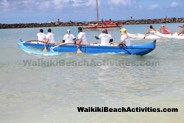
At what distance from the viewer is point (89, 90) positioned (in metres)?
8.76

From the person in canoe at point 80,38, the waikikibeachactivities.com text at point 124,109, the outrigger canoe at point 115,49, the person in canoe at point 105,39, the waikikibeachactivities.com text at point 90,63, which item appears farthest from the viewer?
the person in canoe at point 80,38

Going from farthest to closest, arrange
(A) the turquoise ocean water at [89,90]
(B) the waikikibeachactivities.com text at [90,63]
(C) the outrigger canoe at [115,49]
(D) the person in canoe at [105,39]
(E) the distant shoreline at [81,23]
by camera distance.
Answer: (E) the distant shoreline at [81,23] < (D) the person in canoe at [105,39] < (C) the outrigger canoe at [115,49] < (B) the waikikibeachactivities.com text at [90,63] < (A) the turquoise ocean water at [89,90]

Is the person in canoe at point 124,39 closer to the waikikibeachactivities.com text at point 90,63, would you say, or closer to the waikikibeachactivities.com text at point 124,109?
the waikikibeachactivities.com text at point 90,63

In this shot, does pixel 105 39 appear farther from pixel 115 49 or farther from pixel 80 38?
pixel 80 38

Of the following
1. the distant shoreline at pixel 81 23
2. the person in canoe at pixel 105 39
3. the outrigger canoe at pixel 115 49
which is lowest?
the distant shoreline at pixel 81 23

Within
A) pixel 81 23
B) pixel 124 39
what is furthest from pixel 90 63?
pixel 81 23

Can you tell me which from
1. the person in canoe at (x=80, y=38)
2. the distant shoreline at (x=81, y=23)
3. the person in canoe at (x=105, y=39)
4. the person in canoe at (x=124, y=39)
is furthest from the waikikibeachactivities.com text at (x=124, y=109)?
the distant shoreline at (x=81, y=23)

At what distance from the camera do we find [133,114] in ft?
21.7

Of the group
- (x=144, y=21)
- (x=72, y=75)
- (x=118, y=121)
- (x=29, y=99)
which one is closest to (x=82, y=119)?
(x=118, y=121)

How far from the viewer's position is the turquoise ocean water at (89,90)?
21.6 feet

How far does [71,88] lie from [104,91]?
1.01 metres

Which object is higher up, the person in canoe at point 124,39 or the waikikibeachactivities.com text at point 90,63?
the person in canoe at point 124,39

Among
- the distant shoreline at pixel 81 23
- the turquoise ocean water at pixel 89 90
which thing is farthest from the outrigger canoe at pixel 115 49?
the distant shoreline at pixel 81 23

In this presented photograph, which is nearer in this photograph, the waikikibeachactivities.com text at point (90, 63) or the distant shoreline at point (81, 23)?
the waikikibeachactivities.com text at point (90, 63)
